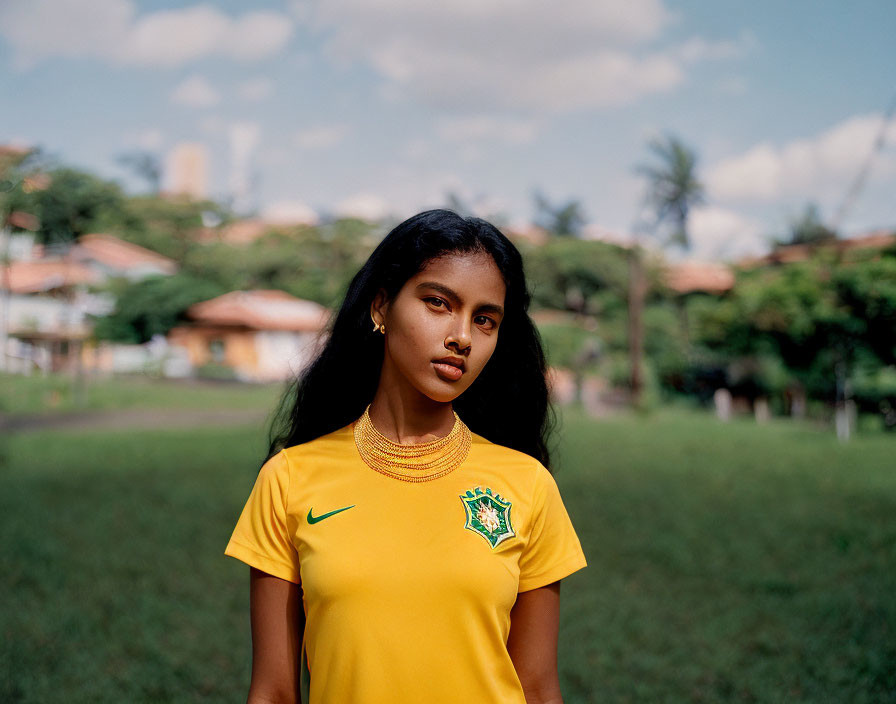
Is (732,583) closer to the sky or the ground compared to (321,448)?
closer to the ground

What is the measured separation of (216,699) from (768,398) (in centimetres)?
1837

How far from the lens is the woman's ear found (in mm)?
1351

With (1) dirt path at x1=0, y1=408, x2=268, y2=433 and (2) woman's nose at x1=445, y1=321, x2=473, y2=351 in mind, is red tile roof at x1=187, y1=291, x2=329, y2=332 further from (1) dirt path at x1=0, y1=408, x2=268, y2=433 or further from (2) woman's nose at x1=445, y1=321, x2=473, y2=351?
(2) woman's nose at x1=445, y1=321, x2=473, y2=351

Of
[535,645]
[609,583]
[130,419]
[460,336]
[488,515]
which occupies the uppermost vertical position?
[460,336]

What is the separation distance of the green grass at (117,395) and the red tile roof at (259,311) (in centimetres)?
360

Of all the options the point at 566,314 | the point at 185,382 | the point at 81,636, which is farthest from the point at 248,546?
the point at 566,314

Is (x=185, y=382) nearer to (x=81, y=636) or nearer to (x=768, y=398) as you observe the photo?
(x=768, y=398)

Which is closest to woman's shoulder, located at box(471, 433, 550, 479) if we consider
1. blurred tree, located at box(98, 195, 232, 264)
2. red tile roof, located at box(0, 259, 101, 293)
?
red tile roof, located at box(0, 259, 101, 293)

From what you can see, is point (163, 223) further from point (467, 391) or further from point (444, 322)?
point (444, 322)

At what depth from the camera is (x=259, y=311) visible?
89.0ft

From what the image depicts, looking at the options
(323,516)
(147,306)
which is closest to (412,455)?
(323,516)

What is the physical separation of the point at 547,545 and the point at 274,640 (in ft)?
1.43

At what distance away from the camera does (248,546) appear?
128cm

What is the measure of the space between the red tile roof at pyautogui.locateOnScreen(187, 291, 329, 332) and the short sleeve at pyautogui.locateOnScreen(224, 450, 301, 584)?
2449 cm
